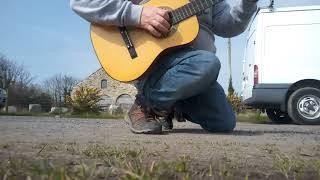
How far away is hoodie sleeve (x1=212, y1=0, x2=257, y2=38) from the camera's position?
143 inches

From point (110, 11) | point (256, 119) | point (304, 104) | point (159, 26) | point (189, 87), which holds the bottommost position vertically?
point (256, 119)

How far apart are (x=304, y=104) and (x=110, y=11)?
5920 millimetres

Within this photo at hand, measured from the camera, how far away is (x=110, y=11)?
3.38 metres

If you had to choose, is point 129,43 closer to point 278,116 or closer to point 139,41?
point 139,41

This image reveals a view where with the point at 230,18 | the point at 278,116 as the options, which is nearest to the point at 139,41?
the point at 230,18

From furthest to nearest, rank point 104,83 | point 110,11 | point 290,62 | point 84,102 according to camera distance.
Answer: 1. point 104,83
2. point 84,102
3. point 290,62
4. point 110,11

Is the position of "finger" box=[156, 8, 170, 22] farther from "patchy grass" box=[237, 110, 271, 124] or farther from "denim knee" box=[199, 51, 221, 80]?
"patchy grass" box=[237, 110, 271, 124]

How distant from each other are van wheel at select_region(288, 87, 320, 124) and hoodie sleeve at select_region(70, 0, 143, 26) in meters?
5.72

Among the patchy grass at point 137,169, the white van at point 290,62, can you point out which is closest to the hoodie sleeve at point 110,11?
the patchy grass at point 137,169

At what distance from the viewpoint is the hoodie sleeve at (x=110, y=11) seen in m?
3.34

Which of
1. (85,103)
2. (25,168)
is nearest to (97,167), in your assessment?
(25,168)

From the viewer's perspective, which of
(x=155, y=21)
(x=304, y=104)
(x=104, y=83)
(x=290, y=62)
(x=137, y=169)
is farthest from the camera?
(x=104, y=83)

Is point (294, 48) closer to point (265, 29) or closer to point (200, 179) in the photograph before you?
point (265, 29)

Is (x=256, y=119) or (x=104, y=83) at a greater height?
(x=104, y=83)
